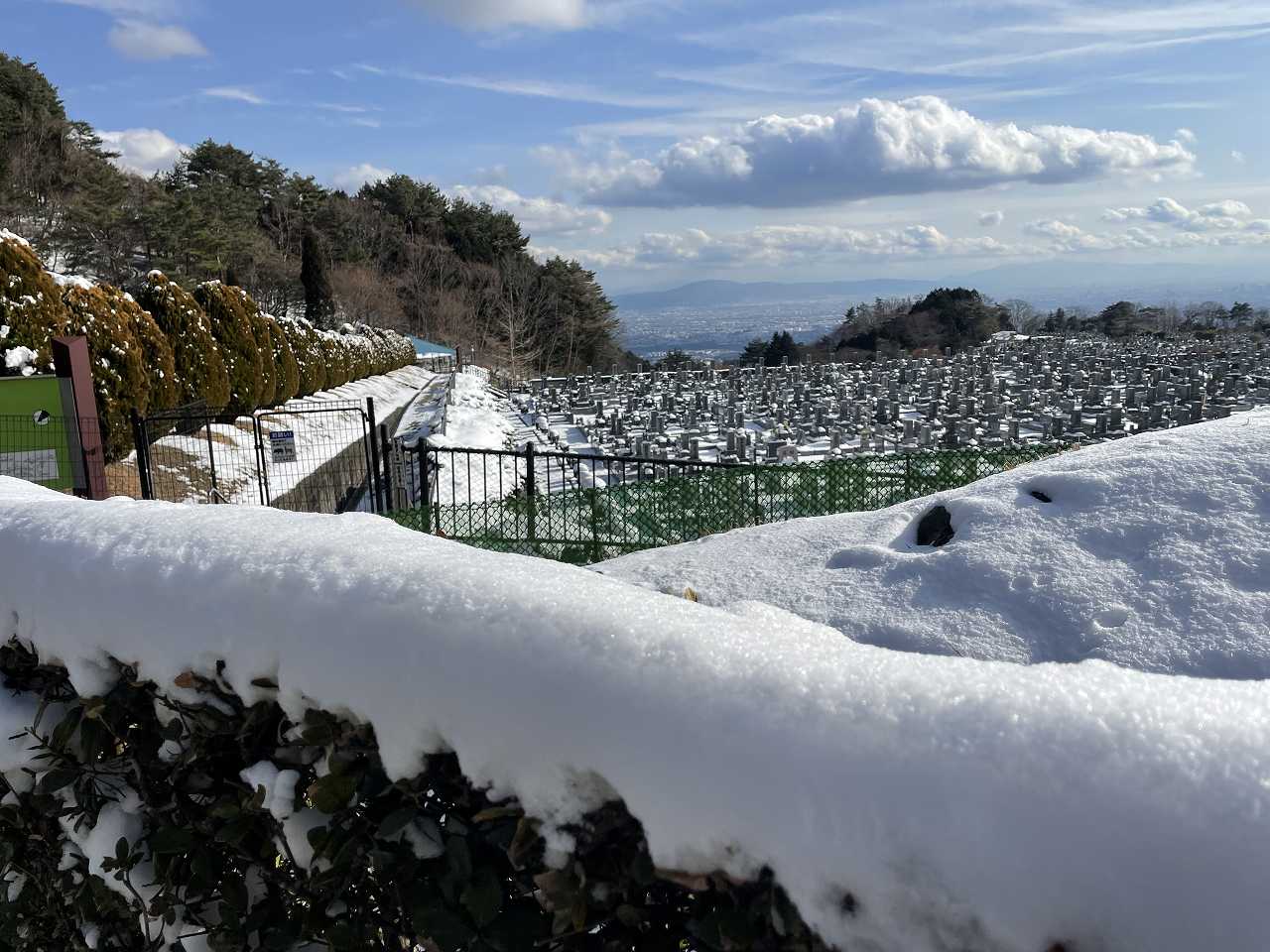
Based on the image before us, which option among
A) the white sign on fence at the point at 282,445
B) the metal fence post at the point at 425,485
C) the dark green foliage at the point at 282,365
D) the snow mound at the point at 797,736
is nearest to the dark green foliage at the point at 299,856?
the snow mound at the point at 797,736

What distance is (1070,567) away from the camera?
416cm

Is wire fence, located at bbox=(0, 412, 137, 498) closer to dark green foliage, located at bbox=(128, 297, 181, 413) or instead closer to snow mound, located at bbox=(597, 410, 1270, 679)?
dark green foliage, located at bbox=(128, 297, 181, 413)

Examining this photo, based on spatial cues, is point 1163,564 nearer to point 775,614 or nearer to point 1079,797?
point 775,614

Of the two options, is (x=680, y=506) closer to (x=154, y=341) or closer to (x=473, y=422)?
(x=154, y=341)

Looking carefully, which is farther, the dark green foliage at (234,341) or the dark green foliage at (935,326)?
the dark green foliage at (935,326)

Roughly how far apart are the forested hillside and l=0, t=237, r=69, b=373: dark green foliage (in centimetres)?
2166

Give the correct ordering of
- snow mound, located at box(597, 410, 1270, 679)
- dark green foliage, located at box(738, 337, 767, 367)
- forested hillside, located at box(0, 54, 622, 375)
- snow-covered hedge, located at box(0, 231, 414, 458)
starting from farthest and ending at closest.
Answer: dark green foliage, located at box(738, 337, 767, 367), forested hillside, located at box(0, 54, 622, 375), snow-covered hedge, located at box(0, 231, 414, 458), snow mound, located at box(597, 410, 1270, 679)

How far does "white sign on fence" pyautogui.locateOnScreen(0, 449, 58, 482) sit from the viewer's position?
10641 mm

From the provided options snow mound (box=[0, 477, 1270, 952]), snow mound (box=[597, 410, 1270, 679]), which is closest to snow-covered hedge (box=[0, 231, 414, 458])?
snow mound (box=[597, 410, 1270, 679])

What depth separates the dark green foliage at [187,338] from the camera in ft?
54.3

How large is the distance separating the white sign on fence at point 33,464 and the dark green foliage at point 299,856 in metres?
9.98

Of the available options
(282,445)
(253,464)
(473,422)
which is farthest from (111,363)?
(473,422)

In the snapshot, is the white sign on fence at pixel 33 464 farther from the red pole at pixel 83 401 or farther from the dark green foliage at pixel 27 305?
the dark green foliage at pixel 27 305

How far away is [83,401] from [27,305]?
2.47 metres
